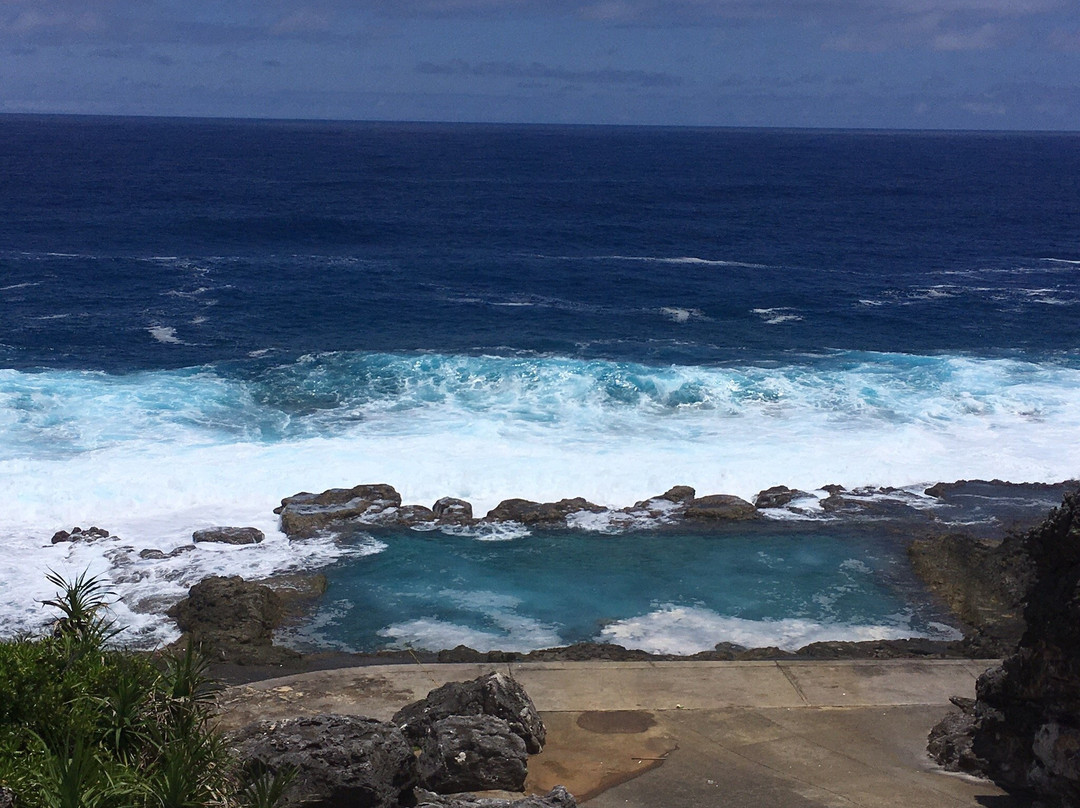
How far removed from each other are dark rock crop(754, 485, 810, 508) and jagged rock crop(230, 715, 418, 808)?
52.3 ft

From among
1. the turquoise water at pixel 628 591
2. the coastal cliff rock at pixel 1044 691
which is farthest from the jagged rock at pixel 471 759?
the turquoise water at pixel 628 591

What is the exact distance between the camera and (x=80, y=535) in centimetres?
2444

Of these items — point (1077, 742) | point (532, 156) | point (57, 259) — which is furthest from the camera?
point (532, 156)

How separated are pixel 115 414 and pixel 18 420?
2357 millimetres

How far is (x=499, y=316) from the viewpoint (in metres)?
44.7

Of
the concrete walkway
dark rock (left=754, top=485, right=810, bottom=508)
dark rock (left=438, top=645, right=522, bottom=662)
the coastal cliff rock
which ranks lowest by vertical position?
dark rock (left=438, top=645, right=522, bottom=662)

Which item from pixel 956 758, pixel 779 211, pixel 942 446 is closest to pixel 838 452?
pixel 942 446

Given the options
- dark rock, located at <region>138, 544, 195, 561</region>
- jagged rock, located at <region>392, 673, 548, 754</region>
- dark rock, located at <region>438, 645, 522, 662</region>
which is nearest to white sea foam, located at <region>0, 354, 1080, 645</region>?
dark rock, located at <region>138, 544, 195, 561</region>

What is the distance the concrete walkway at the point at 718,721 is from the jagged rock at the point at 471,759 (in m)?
0.56

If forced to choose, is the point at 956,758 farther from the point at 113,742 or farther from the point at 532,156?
the point at 532,156

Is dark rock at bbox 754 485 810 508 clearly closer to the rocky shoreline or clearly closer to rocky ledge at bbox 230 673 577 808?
the rocky shoreline

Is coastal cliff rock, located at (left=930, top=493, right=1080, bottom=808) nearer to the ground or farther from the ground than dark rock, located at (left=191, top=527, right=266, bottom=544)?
farther from the ground

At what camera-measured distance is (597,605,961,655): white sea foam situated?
2064cm

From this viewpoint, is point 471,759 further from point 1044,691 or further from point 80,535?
point 80,535
